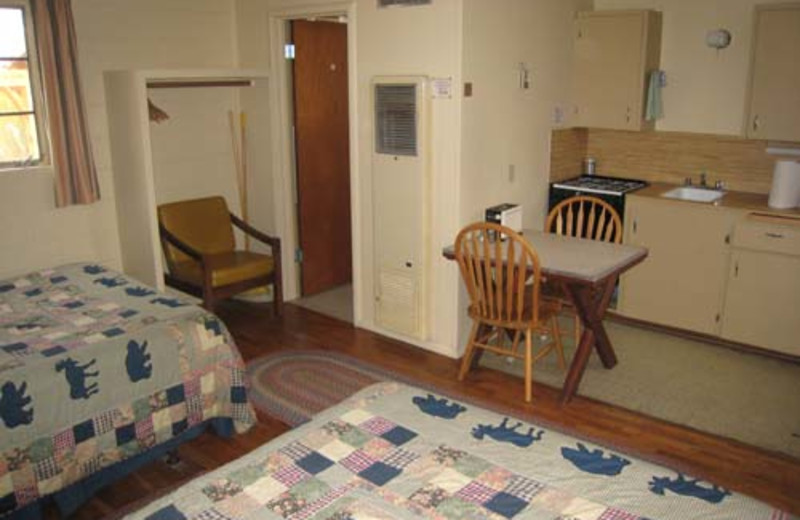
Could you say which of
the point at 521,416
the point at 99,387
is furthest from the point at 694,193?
the point at 99,387

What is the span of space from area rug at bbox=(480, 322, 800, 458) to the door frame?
127 cm

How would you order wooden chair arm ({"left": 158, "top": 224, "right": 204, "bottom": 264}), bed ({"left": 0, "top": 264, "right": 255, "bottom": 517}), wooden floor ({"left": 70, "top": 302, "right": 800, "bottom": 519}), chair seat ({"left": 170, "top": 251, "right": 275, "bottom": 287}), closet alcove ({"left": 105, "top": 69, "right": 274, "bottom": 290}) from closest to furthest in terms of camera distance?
bed ({"left": 0, "top": 264, "right": 255, "bottom": 517}) < wooden floor ({"left": 70, "top": 302, "right": 800, "bottom": 519}) < closet alcove ({"left": 105, "top": 69, "right": 274, "bottom": 290}) < wooden chair arm ({"left": 158, "top": 224, "right": 204, "bottom": 264}) < chair seat ({"left": 170, "top": 251, "right": 275, "bottom": 287})

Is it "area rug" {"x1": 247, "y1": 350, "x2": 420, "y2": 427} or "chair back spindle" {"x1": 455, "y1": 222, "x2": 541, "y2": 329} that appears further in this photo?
"area rug" {"x1": 247, "y1": 350, "x2": 420, "y2": 427}

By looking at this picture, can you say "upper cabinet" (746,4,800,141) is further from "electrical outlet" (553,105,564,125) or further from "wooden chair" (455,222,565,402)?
"wooden chair" (455,222,565,402)

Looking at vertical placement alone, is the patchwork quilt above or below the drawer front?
below

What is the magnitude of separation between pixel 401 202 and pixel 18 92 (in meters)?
2.32

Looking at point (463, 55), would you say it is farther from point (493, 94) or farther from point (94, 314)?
point (94, 314)

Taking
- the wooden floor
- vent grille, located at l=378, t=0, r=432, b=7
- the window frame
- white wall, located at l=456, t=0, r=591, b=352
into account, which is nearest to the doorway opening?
the wooden floor

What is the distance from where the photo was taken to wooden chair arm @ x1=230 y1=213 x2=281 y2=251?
4801 millimetres

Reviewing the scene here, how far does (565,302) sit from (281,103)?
2.44 metres

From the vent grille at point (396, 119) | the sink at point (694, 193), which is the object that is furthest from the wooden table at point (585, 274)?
the sink at point (694, 193)

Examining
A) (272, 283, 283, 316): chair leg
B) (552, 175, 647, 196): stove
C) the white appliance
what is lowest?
(272, 283, 283, 316): chair leg

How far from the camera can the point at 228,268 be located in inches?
180

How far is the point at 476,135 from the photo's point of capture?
4.04 m
